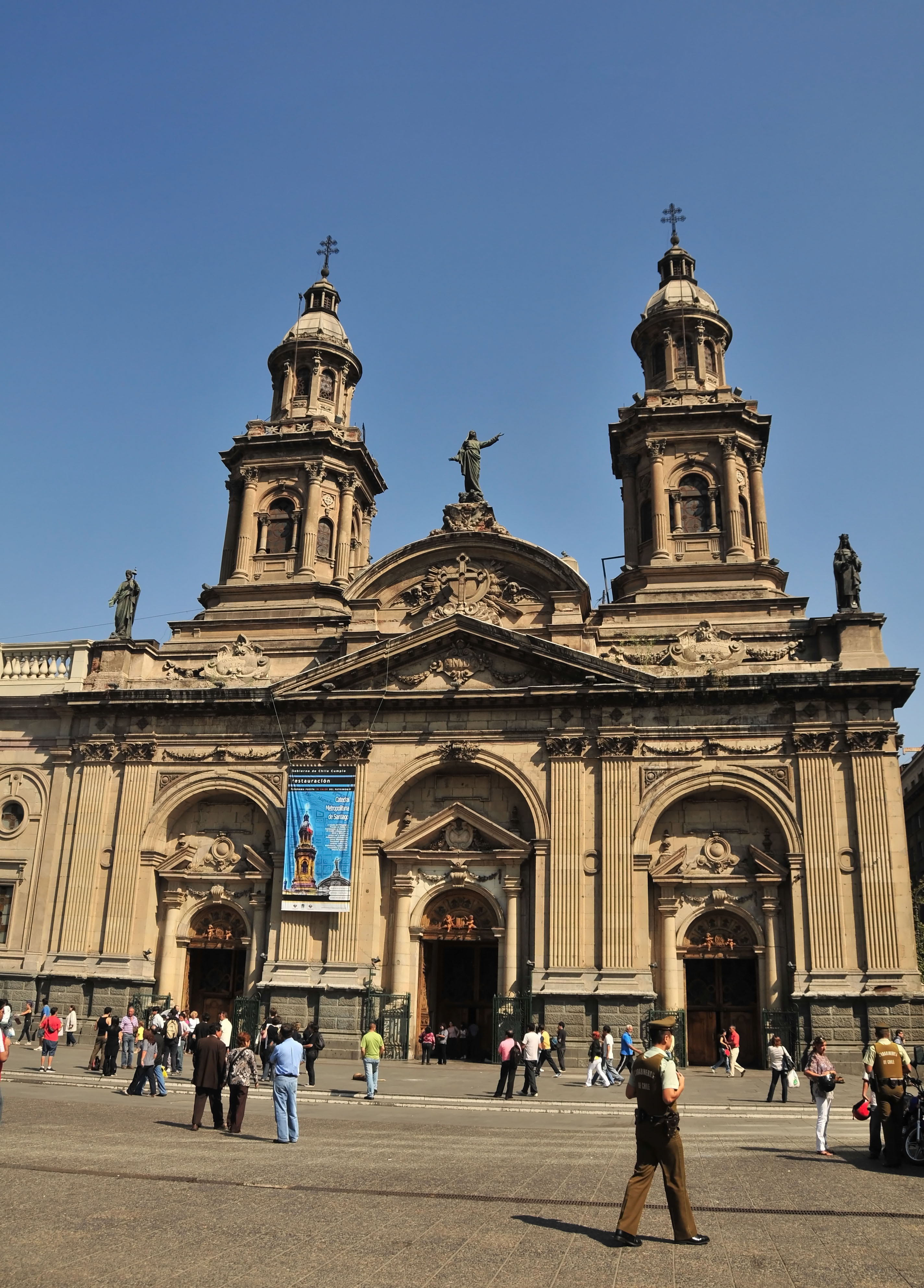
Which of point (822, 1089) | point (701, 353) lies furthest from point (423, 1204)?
point (701, 353)

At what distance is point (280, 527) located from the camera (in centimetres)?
4506

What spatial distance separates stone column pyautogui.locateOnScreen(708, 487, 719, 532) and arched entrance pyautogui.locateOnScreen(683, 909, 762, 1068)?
1525 cm

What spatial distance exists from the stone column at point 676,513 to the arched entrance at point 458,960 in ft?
53.8

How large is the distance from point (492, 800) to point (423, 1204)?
78.4 feet

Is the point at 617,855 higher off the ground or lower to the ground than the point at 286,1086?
higher

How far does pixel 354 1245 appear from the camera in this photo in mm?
9367

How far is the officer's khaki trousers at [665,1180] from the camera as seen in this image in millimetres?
9430

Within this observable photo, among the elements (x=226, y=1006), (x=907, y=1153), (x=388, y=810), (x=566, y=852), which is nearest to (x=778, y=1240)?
(x=907, y=1153)

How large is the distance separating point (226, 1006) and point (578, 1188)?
25.5 metres

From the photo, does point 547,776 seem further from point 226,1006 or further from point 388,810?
point 226,1006

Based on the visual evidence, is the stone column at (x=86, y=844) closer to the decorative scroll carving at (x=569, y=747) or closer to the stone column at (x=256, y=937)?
the stone column at (x=256, y=937)

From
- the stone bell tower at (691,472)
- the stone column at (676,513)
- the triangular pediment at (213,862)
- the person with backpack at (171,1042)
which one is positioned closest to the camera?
the person with backpack at (171,1042)

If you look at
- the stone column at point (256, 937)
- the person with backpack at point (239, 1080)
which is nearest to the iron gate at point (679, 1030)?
the stone column at point (256, 937)

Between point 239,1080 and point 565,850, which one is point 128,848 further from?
point 239,1080
